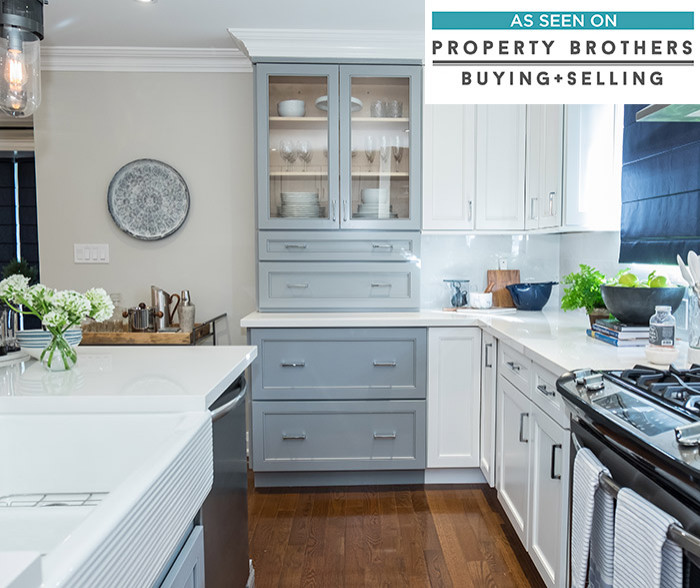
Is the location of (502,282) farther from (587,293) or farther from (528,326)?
(587,293)

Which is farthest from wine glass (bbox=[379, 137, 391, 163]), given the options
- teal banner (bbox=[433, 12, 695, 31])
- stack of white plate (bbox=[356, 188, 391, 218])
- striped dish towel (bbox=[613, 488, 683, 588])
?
striped dish towel (bbox=[613, 488, 683, 588])

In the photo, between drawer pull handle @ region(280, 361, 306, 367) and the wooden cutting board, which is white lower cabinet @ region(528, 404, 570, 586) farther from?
the wooden cutting board

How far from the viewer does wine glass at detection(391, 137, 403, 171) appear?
3.07 meters

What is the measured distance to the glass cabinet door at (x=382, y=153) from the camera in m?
3.02

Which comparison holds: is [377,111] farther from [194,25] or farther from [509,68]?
[509,68]

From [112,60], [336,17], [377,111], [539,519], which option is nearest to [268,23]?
[336,17]

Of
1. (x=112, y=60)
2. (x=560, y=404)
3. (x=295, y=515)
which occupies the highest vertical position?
(x=112, y=60)

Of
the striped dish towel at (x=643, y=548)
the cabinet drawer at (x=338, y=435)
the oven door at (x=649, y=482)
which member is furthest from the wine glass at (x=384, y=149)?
the striped dish towel at (x=643, y=548)

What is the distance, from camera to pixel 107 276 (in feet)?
11.1

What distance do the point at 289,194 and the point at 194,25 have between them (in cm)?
98

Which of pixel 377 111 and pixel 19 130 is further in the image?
pixel 19 130

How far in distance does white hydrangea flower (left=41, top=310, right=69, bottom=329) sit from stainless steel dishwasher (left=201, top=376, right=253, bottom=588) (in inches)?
18.2

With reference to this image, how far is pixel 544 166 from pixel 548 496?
1670 millimetres

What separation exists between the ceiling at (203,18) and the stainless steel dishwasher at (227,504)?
1.86 meters
